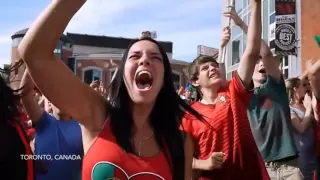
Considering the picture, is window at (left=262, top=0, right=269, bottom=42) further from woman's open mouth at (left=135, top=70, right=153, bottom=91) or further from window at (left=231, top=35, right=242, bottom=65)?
woman's open mouth at (left=135, top=70, right=153, bottom=91)

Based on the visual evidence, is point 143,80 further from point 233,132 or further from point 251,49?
point 251,49

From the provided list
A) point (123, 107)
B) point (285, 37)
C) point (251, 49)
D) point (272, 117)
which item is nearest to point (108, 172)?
point (123, 107)

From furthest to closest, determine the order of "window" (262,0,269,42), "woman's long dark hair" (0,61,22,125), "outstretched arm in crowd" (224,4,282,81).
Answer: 1. "window" (262,0,269,42)
2. "outstretched arm in crowd" (224,4,282,81)
3. "woman's long dark hair" (0,61,22,125)

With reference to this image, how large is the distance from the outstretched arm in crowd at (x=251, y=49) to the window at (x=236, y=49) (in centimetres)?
2417

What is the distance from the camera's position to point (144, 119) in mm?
2346

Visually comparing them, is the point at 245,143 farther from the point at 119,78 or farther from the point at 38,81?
the point at 38,81

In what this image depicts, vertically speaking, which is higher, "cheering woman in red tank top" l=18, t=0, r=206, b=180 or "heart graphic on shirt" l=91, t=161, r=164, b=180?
"cheering woman in red tank top" l=18, t=0, r=206, b=180

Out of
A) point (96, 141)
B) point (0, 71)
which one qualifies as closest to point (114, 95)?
point (96, 141)

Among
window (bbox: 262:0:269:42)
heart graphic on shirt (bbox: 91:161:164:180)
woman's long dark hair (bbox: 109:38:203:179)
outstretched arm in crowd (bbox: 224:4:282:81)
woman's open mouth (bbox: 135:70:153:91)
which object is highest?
window (bbox: 262:0:269:42)

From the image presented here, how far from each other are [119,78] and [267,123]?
2.32 meters

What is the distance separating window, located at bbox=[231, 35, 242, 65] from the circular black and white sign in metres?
6.21

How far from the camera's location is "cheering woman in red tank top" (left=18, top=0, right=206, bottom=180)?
180cm

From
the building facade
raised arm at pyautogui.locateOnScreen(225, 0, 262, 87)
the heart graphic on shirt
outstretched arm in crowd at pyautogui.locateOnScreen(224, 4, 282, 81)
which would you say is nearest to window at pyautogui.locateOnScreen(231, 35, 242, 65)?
the building facade

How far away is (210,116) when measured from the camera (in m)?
3.52
